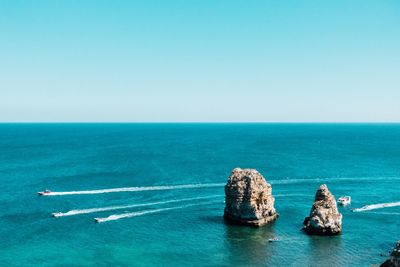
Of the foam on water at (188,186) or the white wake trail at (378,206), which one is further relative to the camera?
the foam on water at (188,186)

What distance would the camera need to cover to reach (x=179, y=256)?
65500 mm

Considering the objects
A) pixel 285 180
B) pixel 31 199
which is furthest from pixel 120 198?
pixel 285 180

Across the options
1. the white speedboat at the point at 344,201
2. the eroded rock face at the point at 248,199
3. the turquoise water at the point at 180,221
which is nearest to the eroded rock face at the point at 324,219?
the turquoise water at the point at 180,221

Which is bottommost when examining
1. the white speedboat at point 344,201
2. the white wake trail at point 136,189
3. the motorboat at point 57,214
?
the motorboat at point 57,214

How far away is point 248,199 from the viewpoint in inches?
3118

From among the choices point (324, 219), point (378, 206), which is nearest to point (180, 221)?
point (324, 219)

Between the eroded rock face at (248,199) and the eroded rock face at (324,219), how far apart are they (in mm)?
8453

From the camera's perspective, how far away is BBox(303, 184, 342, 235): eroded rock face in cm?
7419

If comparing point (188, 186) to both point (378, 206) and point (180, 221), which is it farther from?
point (378, 206)

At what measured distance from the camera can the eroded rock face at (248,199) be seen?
260ft

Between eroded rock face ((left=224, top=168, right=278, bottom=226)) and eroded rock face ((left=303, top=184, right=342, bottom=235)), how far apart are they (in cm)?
845

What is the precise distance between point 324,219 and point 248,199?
13830 millimetres

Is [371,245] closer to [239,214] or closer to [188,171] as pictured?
[239,214]

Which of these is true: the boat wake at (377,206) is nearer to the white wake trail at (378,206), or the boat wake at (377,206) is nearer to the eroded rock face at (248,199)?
the white wake trail at (378,206)
